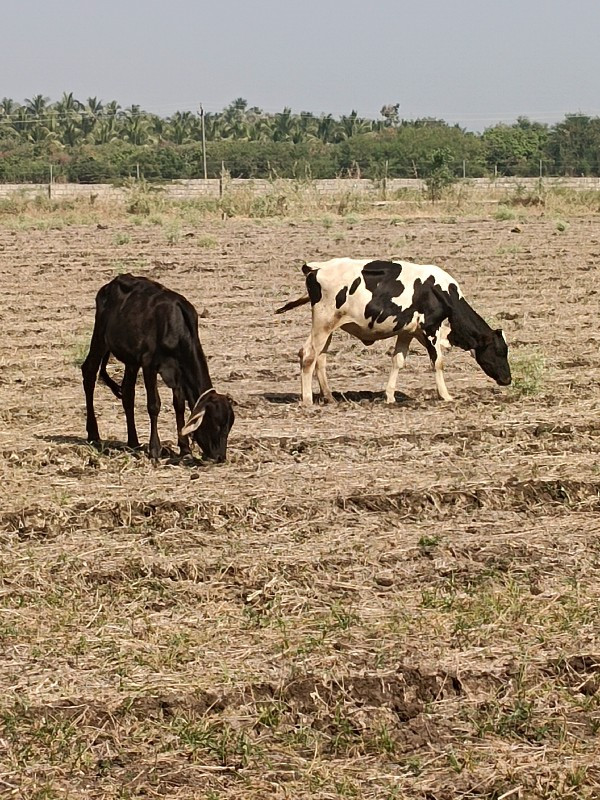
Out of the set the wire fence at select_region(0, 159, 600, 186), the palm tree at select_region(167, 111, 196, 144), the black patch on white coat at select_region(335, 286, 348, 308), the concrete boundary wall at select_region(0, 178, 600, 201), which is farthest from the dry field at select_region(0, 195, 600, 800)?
the palm tree at select_region(167, 111, 196, 144)

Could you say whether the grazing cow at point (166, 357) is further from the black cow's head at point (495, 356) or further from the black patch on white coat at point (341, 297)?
the black cow's head at point (495, 356)

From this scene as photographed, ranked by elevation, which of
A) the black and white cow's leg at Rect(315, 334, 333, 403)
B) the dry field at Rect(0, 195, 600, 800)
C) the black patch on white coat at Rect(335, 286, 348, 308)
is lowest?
the dry field at Rect(0, 195, 600, 800)

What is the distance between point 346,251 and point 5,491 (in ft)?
60.5

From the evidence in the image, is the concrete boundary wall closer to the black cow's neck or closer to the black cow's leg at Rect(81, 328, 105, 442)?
the black cow's leg at Rect(81, 328, 105, 442)

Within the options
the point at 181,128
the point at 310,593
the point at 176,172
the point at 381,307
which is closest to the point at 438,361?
the point at 381,307

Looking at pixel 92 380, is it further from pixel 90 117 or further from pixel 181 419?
pixel 90 117

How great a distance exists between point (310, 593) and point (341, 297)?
5.87 meters

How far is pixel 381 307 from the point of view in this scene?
12680mm

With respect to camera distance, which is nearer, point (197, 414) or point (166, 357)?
point (197, 414)

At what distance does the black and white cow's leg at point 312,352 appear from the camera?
41.5 feet

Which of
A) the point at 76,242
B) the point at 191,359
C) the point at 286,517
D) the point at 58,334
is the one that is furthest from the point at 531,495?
the point at 76,242

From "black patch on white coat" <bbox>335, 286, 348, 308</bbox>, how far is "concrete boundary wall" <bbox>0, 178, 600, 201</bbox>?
97.9 ft

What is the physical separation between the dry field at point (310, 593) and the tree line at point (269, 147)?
3655 centimetres

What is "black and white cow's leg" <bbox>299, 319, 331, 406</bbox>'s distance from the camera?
12648mm
